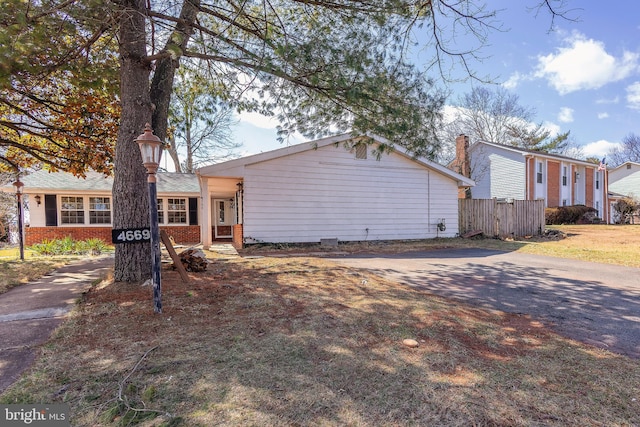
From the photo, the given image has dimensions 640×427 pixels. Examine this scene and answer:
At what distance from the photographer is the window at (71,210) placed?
1437 centimetres

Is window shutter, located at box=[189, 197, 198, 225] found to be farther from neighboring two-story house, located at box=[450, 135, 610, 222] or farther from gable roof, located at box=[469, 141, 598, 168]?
gable roof, located at box=[469, 141, 598, 168]

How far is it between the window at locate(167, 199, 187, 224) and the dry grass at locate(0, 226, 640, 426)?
11860mm

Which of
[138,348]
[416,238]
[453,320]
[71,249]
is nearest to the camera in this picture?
[138,348]

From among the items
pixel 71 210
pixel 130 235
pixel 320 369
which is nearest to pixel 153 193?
pixel 130 235

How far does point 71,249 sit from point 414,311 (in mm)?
13055

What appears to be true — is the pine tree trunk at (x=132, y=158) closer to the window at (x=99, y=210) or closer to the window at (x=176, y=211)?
the window at (x=176, y=211)

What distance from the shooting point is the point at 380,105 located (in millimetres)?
5961

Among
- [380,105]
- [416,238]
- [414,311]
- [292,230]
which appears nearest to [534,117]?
[416,238]

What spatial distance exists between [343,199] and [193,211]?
7839mm

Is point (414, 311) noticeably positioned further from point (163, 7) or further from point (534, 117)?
point (534, 117)

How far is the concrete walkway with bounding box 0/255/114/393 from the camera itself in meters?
2.94

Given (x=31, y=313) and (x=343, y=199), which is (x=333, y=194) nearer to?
(x=343, y=199)

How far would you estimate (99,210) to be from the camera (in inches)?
586

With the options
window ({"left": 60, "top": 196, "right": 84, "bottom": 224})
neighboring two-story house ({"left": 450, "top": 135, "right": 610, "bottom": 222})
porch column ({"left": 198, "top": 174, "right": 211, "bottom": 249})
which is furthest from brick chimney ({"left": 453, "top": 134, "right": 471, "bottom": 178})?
window ({"left": 60, "top": 196, "right": 84, "bottom": 224})
